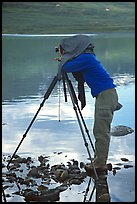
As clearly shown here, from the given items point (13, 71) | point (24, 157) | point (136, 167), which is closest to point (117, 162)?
point (136, 167)

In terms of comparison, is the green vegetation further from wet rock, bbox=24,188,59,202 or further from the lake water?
wet rock, bbox=24,188,59,202

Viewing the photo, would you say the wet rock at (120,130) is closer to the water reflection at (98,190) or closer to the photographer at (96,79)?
the photographer at (96,79)

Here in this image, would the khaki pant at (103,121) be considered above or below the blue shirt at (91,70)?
below

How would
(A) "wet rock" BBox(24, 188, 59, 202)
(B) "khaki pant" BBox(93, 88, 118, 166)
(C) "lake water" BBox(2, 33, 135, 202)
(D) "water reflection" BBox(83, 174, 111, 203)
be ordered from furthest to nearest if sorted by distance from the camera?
(B) "khaki pant" BBox(93, 88, 118, 166) → (C) "lake water" BBox(2, 33, 135, 202) → (D) "water reflection" BBox(83, 174, 111, 203) → (A) "wet rock" BBox(24, 188, 59, 202)

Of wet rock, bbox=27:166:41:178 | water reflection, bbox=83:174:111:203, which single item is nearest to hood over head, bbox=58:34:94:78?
wet rock, bbox=27:166:41:178

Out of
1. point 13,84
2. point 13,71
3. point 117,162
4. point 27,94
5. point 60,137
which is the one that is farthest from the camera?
point 13,71

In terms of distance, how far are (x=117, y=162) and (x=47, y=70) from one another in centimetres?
1339

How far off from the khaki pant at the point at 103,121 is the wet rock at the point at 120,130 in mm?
2203

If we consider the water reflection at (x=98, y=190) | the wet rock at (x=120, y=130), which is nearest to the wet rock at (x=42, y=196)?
the water reflection at (x=98, y=190)

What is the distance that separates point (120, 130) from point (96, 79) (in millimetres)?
2594

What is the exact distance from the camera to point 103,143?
823 centimetres

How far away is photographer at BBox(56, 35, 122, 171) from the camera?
7.96 meters

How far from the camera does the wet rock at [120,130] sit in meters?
10.4

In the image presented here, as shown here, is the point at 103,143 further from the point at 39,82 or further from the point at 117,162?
the point at 39,82
